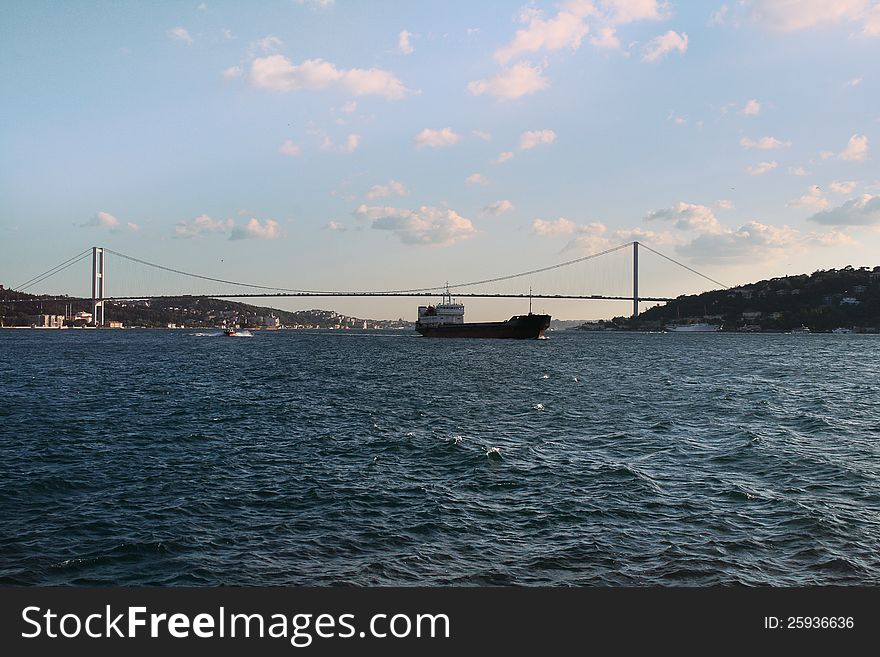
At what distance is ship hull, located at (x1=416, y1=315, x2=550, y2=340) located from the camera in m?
133

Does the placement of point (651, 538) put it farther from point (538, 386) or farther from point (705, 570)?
point (538, 386)

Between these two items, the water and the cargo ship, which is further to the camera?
the cargo ship

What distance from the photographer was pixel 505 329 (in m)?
136

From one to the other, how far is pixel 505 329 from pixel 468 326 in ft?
37.3

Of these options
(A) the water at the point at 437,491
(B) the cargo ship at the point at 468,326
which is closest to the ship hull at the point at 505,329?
(B) the cargo ship at the point at 468,326

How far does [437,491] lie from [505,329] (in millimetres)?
120401

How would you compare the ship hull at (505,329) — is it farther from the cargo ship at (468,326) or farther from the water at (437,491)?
Answer: the water at (437,491)

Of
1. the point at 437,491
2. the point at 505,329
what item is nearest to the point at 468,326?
the point at 505,329

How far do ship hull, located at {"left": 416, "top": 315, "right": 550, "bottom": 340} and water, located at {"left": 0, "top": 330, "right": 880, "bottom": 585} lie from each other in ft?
317

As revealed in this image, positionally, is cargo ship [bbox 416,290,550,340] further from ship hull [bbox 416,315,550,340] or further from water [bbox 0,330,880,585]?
water [bbox 0,330,880,585]

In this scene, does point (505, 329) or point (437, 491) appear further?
point (505, 329)

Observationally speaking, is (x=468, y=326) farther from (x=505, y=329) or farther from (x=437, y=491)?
(x=437, y=491)

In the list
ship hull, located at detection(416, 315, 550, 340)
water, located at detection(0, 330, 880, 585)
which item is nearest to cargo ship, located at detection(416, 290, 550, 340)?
ship hull, located at detection(416, 315, 550, 340)

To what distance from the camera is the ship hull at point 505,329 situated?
436ft
